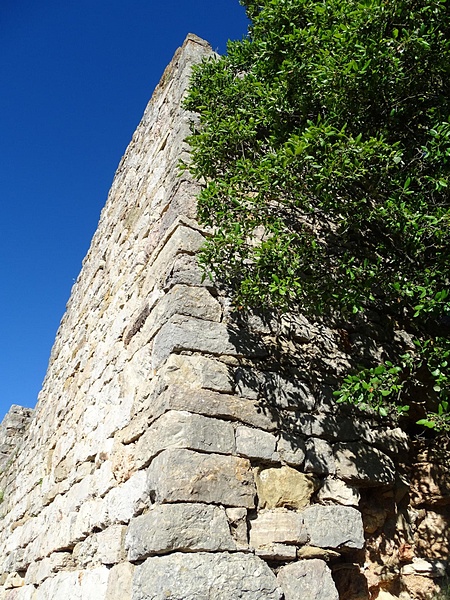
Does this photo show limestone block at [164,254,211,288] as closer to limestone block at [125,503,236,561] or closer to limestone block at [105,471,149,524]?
limestone block at [105,471,149,524]

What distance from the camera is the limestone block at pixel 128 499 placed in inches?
95.9

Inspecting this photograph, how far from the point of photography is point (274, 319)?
117 inches

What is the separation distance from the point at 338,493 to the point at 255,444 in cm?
54

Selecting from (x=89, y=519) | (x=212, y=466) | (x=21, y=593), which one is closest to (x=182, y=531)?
(x=212, y=466)

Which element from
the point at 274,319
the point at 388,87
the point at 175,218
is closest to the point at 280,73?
the point at 388,87

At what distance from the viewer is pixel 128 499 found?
2594mm

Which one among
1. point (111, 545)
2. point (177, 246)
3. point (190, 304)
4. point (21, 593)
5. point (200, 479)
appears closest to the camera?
point (200, 479)

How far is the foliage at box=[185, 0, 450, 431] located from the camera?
228cm

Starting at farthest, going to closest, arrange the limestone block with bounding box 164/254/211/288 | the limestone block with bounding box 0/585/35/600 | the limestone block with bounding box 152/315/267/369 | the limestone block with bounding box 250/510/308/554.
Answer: the limestone block with bounding box 0/585/35/600 < the limestone block with bounding box 164/254/211/288 < the limestone block with bounding box 152/315/267/369 < the limestone block with bounding box 250/510/308/554

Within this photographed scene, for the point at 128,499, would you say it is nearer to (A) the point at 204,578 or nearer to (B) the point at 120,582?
(B) the point at 120,582

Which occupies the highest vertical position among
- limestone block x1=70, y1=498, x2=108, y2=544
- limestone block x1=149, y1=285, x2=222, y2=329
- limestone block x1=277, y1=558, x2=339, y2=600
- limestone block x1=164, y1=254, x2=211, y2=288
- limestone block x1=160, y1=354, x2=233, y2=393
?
limestone block x1=164, y1=254, x2=211, y2=288

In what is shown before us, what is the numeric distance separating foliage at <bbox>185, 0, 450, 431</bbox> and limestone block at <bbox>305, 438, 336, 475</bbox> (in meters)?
0.37

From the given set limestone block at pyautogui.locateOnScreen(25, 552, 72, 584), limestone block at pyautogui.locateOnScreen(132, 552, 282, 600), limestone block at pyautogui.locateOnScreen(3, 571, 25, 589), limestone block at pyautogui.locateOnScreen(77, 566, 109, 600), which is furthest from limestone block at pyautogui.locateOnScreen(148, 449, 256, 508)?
limestone block at pyautogui.locateOnScreen(3, 571, 25, 589)

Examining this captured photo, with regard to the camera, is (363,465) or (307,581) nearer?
(307,581)
